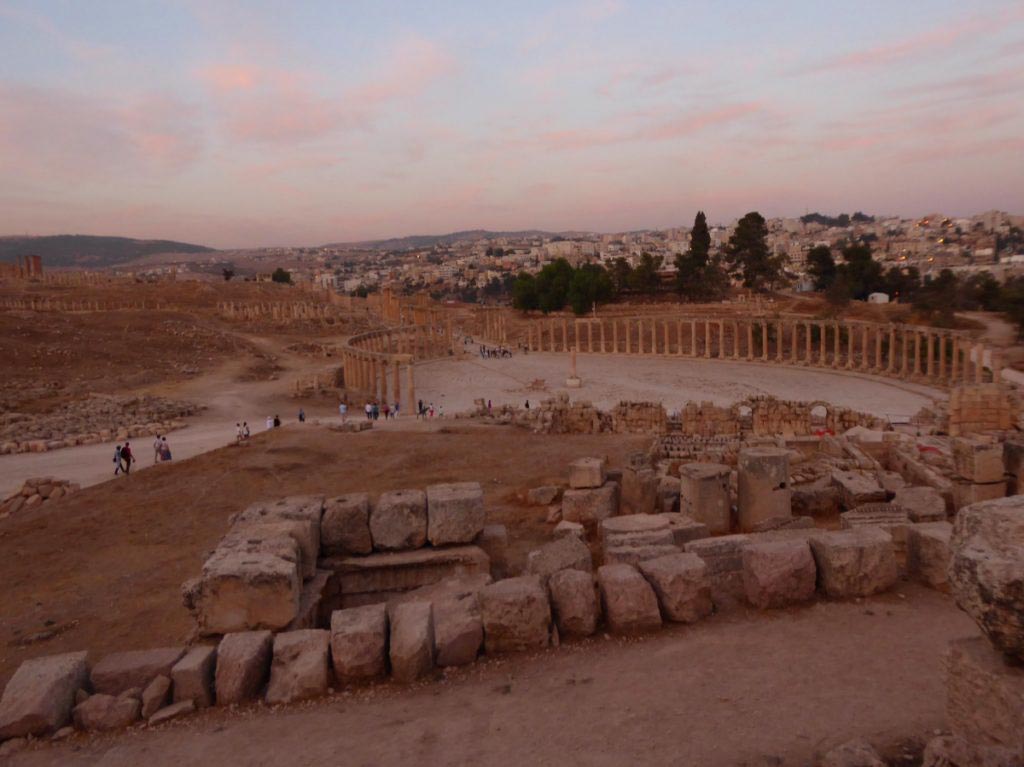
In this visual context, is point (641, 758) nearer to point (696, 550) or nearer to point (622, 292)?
point (696, 550)

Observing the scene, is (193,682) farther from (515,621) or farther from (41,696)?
(515,621)

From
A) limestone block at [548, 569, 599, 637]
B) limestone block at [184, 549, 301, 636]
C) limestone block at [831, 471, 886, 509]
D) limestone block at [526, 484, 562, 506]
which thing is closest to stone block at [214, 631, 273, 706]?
limestone block at [184, 549, 301, 636]

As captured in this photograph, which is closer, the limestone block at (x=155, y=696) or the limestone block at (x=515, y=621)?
the limestone block at (x=155, y=696)

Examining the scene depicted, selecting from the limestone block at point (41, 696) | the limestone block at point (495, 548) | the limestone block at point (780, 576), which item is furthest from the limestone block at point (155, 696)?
the limestone block at point (780, 576)

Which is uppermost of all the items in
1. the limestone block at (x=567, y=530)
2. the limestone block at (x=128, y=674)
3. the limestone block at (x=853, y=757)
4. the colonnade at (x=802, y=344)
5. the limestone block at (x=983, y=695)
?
the limestone block at (x=983, y=695)

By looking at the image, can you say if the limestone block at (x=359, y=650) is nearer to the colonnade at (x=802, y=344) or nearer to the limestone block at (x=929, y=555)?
the limestone block at (x=929, y=555)

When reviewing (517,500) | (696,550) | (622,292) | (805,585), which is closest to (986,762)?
(805,585)

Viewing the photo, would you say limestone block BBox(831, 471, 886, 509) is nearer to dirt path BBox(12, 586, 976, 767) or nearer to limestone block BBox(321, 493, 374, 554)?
dirt path BBox(12, 586, 976, 767)

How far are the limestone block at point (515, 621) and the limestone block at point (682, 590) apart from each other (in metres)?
1.21

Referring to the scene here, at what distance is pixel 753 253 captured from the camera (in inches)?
2889

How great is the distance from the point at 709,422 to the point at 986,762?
66.9 ft

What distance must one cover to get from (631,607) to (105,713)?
4.68 meters

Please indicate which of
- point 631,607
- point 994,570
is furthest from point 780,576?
point 994,570

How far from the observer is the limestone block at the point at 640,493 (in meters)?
12.5
